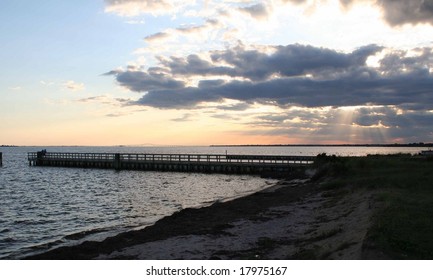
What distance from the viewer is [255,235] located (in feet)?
46.4

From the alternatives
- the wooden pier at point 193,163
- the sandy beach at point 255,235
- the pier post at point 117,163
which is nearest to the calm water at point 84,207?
the sandy beach at point 255,235

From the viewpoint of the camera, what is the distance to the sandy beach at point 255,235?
11125mm

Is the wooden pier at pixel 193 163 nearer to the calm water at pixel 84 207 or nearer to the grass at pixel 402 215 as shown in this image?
the calm water at pixel 84 207

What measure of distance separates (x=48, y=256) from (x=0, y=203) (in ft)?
63.1

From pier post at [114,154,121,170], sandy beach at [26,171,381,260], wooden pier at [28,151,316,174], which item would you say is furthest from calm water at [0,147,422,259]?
pier post at [114,154,121,170]

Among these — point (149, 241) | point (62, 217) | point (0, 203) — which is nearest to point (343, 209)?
point (149, 241)

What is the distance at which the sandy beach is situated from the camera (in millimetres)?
11125

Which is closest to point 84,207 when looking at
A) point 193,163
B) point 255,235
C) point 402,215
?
point 255,235

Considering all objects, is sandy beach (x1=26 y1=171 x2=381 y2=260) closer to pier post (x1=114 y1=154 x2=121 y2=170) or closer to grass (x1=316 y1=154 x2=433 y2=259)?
grass (x1=316 y1=154 x2=433 y2=259)

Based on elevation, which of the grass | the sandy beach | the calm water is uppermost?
the grass

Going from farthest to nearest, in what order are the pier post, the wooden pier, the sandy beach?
1. the pier post
2. the wooden pier
3. the sandy beach

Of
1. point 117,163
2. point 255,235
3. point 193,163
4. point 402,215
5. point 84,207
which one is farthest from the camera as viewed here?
point 117,163

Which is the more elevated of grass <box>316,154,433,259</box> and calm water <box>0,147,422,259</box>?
grass <box>316,154,433,259</box>

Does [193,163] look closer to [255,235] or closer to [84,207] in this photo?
[84,207]
